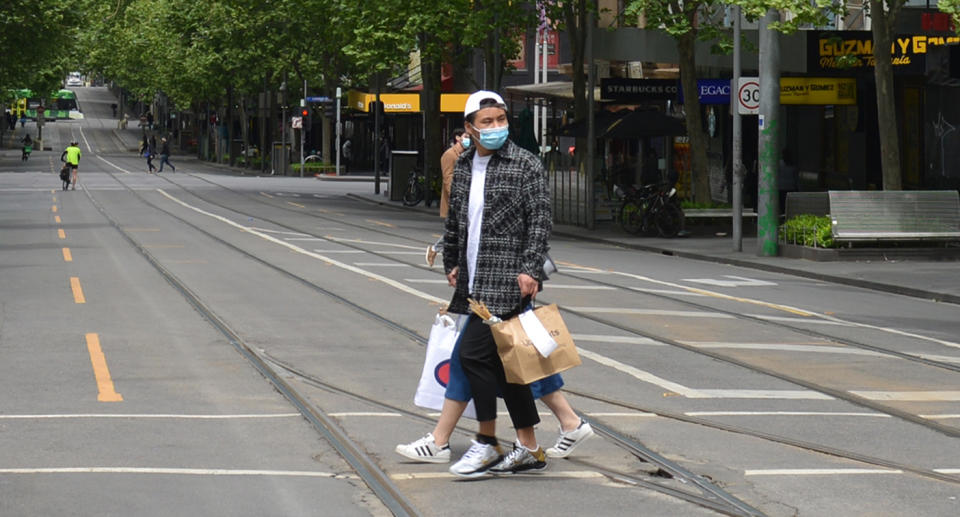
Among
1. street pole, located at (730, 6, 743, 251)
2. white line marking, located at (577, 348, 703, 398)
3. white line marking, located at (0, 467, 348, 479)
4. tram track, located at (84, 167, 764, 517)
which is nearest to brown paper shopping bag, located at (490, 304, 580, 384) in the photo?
tram track, located at (84, 167, 764, 517)

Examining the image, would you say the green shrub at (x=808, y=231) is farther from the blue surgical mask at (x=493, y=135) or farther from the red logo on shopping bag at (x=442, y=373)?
the blue surgical mask at (x=493, y=135)

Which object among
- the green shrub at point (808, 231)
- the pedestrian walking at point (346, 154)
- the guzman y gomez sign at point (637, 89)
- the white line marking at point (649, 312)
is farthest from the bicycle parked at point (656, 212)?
the pedestrian walking at point (346, 154)

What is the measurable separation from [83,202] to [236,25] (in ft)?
108

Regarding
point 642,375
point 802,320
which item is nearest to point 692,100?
point 802,320

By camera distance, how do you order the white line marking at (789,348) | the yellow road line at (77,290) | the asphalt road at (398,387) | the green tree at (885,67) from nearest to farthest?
the asphalt road at (398,387), the white line marking at (789,348), the yellow road line at (77,290), the green tree at (885,67)

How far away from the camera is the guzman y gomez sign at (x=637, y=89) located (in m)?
34.3

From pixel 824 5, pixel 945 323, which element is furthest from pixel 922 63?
pixel 945 323

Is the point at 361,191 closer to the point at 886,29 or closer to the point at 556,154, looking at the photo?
the point at 556,154

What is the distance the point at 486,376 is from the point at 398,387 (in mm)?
3103

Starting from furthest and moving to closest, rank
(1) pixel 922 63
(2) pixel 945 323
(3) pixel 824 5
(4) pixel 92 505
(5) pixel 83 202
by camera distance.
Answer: (5) pixel 83 202 < (1) pixel 922 63 < (3) pixel 824 5 < (2) pixel 945 323 < (4) pixel 92 505

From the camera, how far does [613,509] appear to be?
22.6 ft

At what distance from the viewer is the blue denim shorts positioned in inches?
301

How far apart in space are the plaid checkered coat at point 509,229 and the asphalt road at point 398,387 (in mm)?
945

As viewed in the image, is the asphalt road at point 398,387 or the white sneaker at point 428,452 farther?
the white sneaker at point 428,452
